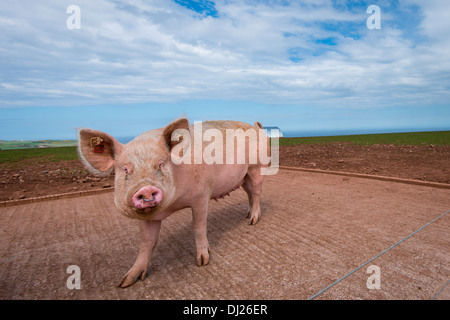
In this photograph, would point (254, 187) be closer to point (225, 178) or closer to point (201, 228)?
point (225, 178)

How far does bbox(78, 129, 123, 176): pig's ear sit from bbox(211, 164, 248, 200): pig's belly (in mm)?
1291

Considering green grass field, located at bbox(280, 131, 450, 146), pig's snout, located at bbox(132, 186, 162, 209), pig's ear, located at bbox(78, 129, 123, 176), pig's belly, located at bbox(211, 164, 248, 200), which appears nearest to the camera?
pig's snout, located at bbox(132, 186, 162, 209)

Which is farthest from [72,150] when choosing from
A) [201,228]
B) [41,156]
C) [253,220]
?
[201,228]

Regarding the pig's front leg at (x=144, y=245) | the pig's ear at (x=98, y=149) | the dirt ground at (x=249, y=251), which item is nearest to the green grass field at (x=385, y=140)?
the dirt ground at (x=249, y=251)

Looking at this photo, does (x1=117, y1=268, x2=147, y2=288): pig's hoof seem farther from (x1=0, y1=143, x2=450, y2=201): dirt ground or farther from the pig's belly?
(x1=0, y1=143, x2=450, y2=201): dirt ground

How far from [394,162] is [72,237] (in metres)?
11.1

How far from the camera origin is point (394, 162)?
10.4m

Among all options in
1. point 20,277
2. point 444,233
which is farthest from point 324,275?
point 20,277

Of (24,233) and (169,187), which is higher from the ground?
(169,187)

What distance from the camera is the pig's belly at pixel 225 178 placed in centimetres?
346

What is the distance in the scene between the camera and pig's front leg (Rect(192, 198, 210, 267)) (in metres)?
3.15

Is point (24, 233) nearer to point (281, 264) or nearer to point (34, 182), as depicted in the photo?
point (281, 264)

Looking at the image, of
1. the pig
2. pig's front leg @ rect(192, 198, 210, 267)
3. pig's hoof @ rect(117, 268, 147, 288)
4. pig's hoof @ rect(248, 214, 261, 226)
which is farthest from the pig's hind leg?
pig's hoof @ rect(117, 268, 147, 288)

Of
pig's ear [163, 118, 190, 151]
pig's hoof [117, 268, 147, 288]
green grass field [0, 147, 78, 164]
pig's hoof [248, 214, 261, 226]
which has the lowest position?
pig's hoof [117, 268, 147, 288]
